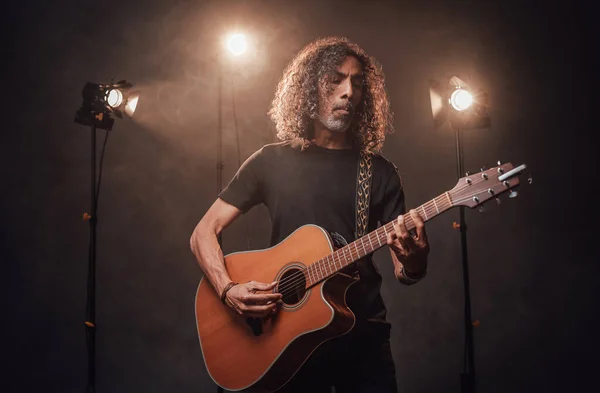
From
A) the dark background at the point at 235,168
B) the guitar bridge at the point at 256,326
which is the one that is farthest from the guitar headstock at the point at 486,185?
the dark background at the point at 235,168

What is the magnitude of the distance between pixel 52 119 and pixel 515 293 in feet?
10.8

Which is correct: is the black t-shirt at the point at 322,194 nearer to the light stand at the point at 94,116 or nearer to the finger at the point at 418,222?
the finger at the point at 418,222

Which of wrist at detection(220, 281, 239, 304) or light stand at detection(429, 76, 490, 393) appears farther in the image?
light stand at detection(429, 76, 490, 393)

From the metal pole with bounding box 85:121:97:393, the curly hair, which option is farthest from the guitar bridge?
the metal pole with bounding box 85:121:97:393

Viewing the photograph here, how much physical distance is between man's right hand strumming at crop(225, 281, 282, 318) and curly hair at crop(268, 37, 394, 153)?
2.37 ft

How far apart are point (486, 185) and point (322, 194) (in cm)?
71

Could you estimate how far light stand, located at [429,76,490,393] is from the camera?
3248 mm

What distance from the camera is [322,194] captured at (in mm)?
2262

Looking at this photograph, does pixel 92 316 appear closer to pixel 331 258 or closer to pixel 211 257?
pixel 211 257

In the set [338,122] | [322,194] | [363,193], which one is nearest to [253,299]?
[322,194]

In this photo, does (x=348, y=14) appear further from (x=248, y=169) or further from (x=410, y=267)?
(x=410, y=267)

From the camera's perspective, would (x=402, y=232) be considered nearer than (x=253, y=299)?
Yes

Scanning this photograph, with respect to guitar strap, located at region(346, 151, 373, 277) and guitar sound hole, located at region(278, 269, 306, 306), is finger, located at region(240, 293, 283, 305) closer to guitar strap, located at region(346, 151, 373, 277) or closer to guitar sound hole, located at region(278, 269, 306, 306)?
guitar sound hole, located at region(278, 269, 306, 306)

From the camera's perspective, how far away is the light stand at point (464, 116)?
3248 millimetres
